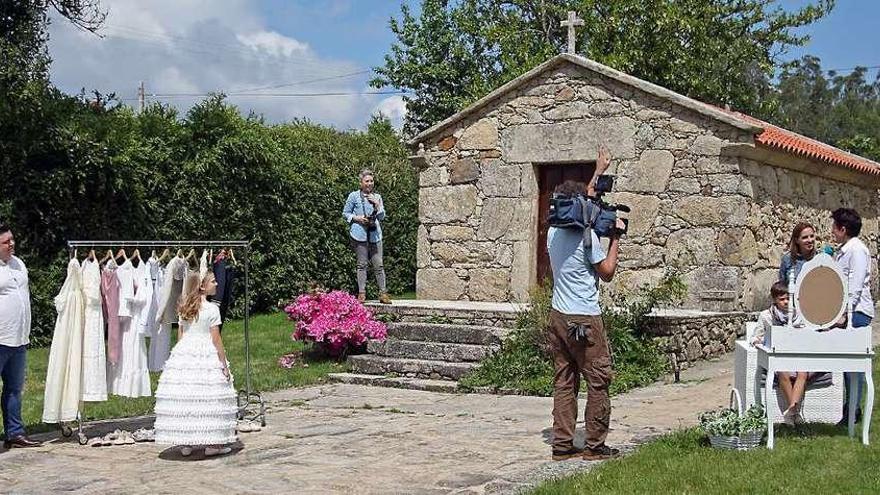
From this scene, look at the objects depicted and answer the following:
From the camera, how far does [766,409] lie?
267 inches

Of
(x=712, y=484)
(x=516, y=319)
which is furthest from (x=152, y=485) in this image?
(x=516, y=319)

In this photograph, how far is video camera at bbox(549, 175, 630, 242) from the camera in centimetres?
662

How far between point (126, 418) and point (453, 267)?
19.7 feet

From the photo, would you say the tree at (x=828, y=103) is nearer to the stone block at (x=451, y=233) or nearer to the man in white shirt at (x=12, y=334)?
the stone block at (x=451, y=233)

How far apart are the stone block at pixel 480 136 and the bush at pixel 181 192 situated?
3490 millimetres

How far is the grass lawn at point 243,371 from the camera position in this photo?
920cm

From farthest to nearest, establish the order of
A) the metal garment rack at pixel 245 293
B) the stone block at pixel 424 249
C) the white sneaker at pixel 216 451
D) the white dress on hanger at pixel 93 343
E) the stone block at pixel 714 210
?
the stone block at pixel 424 249 → the stone block at pixel 714 210 → the metal garment rack at pixel 245 293 → the white dress on hanger at pixel 93 343 → the white sneaker at pixel 216 451

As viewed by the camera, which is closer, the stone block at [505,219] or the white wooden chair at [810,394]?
the white wooden chair at [810,394]

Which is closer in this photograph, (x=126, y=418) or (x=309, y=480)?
(x=309, y=480)

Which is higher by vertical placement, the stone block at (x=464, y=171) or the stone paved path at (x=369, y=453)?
the stone block at (x=464, y=171)

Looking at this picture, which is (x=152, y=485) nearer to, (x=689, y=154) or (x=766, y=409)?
(x=766, y=409)

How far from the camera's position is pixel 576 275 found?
6.73 m

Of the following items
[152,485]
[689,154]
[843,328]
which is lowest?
[152,485]

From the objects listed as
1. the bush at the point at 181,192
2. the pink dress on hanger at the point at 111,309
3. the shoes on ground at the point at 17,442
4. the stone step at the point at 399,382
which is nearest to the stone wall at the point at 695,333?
the stone step at the point at 399,382
